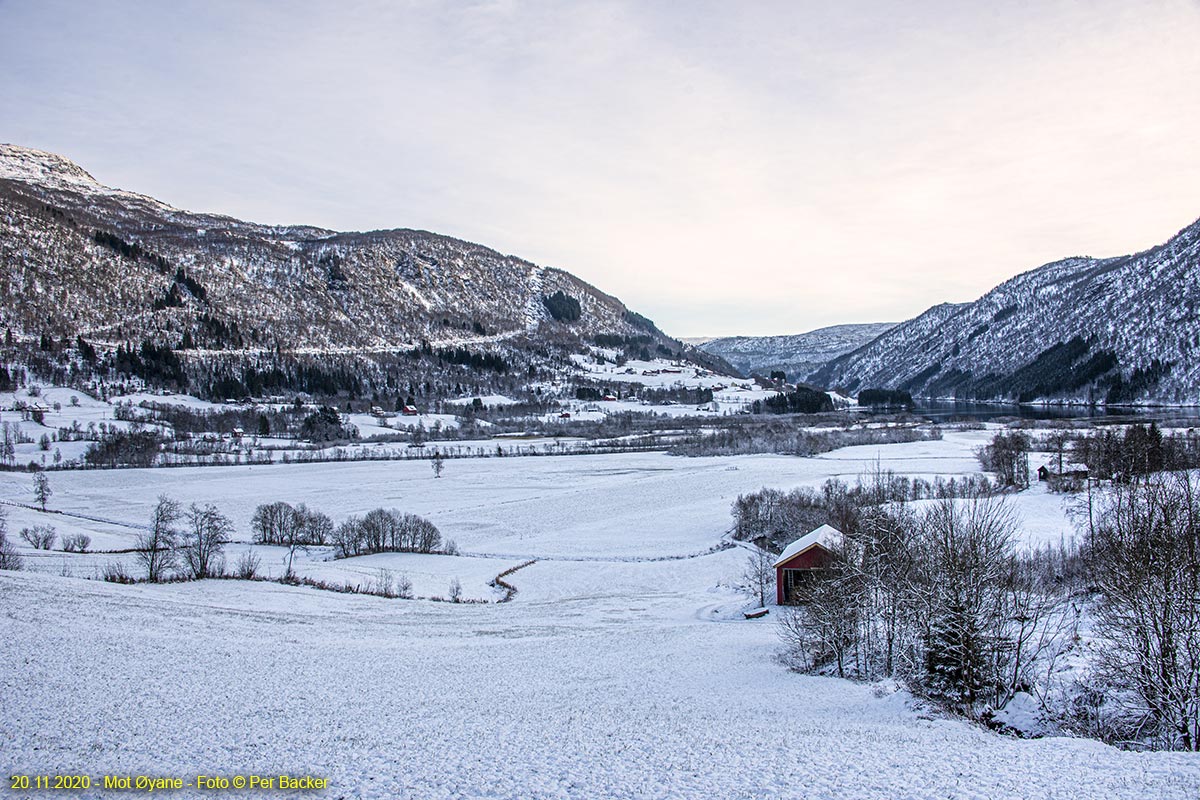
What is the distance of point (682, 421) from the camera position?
174000 mm

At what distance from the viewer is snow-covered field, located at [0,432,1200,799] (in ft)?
36.5

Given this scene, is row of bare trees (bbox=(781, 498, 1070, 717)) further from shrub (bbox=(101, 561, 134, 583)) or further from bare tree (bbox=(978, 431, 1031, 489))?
bare tree (bbox=(978, 431, 1031, 489))

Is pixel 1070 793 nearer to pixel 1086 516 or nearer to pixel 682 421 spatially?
pixel 1086 516

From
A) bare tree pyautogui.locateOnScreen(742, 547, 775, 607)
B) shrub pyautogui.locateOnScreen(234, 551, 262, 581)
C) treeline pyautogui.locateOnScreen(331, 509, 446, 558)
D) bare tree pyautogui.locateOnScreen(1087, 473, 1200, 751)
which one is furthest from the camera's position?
treeline pyautogui.locateOnScreen(331, 509, 446, 558)

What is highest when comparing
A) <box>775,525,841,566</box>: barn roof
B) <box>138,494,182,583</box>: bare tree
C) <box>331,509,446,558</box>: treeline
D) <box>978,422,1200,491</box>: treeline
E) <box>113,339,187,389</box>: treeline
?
<box>113,339,187,389</box>: treeline

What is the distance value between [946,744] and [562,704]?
8.82 metres

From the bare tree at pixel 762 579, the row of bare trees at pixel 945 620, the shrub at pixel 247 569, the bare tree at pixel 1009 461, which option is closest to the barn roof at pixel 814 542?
the bare tree at pixel 762 579

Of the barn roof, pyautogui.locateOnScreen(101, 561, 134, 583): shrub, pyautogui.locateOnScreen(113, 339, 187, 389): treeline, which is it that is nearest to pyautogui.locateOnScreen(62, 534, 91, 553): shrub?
pyautogui.locateOnScreen(101, 561, 134, 583): shrub

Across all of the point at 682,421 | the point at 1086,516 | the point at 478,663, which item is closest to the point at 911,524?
the point at 478,663

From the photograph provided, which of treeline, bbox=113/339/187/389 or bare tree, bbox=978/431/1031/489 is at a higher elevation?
treeline, bbox=113/339/187/389

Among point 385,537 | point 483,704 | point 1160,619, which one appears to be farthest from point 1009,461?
point 483,704

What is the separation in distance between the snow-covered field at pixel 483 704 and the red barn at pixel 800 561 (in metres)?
2.73

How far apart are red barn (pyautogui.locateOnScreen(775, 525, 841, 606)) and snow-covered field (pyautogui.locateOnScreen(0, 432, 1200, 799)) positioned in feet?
8.95

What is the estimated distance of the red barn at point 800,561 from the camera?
3488 cm
